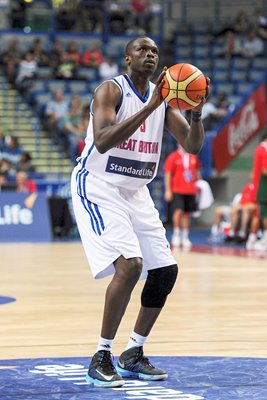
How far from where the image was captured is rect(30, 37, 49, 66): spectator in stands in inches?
992

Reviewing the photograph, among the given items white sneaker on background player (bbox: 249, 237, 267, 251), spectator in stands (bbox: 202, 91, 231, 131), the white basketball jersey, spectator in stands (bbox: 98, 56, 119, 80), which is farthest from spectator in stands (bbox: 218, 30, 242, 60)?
the white basketball jersey

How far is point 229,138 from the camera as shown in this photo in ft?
78.6

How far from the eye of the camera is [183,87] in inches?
225

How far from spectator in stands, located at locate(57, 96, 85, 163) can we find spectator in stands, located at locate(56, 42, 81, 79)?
1.58 m

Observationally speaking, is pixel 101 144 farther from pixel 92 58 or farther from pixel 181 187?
pixel 92 58

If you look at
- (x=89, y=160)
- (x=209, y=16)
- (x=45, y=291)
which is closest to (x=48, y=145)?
(x=209, y=16)

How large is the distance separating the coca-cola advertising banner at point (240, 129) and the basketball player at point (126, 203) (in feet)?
57.5

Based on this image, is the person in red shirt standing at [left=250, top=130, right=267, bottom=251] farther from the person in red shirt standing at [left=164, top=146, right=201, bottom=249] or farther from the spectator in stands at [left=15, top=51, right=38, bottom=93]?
the spectator in stands at [left=15, top=51, right=38, bottom=93]

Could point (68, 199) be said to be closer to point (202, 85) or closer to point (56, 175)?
point (56, 175)

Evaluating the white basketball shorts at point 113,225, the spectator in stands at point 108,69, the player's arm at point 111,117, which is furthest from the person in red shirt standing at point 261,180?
the player's arm at point 111,117

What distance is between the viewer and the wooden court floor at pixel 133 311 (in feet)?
23.7

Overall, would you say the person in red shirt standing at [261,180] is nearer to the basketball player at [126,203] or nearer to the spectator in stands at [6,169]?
the spectator in stands at [6,169]

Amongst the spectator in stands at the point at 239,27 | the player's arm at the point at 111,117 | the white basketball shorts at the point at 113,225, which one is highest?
the spectator in stands at the point at 239,27

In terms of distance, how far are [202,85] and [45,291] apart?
5.60 meters
